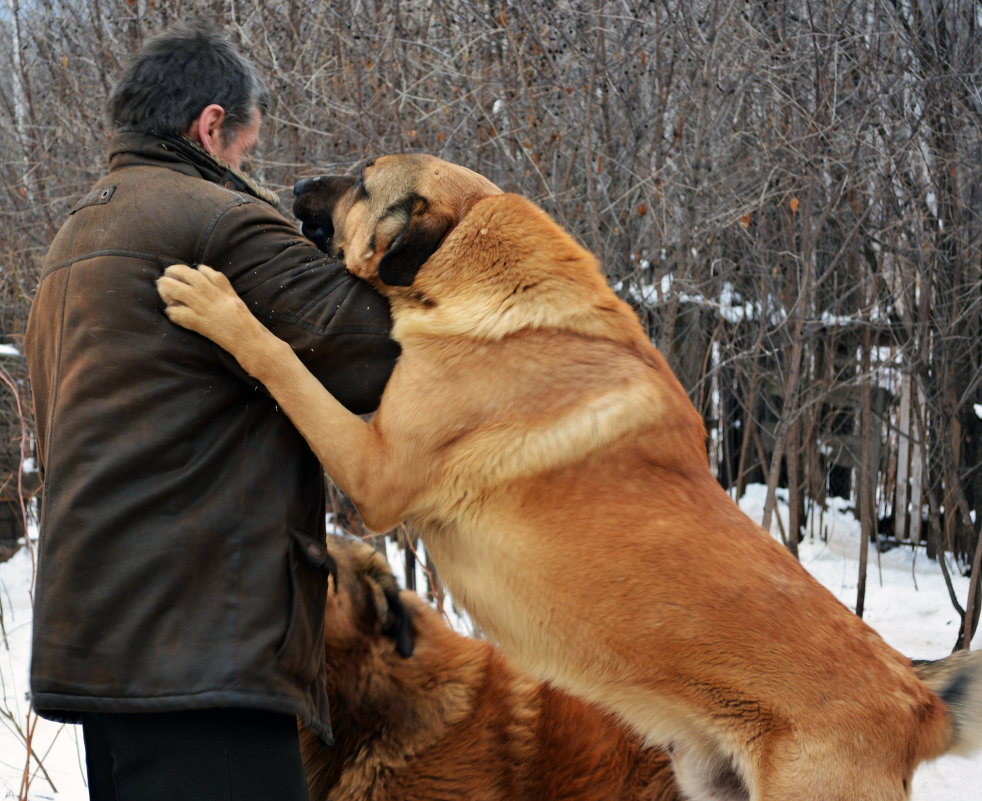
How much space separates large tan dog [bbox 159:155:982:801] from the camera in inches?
79.1

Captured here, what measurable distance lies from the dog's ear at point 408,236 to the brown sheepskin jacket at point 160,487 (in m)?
0.37

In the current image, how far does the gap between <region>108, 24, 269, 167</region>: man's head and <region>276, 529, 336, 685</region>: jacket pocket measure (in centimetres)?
88

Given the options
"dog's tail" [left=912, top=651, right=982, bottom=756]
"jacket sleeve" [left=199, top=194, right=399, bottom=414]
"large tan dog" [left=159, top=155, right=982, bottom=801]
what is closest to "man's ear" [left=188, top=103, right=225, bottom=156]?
"jacket sleeve" [left=199, top=194, right=399, bottom=414]

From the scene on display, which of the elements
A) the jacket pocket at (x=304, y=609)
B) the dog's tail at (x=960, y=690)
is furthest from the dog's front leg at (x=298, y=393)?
the dog's tail at (x=960, y=690)

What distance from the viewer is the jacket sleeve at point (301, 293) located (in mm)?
1793

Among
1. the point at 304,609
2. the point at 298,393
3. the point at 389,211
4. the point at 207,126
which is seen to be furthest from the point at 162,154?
the point at 304,609

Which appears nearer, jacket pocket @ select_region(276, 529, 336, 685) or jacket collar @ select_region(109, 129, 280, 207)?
jacket pocket @ select_region(276, 529, 336, 685)

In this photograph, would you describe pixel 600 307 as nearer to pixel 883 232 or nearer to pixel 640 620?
pixel 640 620

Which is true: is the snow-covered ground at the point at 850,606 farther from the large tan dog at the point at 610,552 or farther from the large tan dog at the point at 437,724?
the large tan dog at the point at 610,552

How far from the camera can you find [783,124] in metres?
4.70

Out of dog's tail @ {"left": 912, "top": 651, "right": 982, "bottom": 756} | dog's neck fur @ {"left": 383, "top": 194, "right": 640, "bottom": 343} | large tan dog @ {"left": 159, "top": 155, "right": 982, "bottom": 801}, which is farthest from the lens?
dog's tail @ {"left": 912, "top": 651, "right": 982, "bottom": 756}

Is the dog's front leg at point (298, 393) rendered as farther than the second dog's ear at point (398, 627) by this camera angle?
No

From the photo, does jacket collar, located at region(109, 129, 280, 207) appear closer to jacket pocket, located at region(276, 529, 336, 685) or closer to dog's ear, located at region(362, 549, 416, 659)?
jacket pocket, located at region(276, 529, 336, 685)

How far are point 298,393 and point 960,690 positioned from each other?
1887mm
